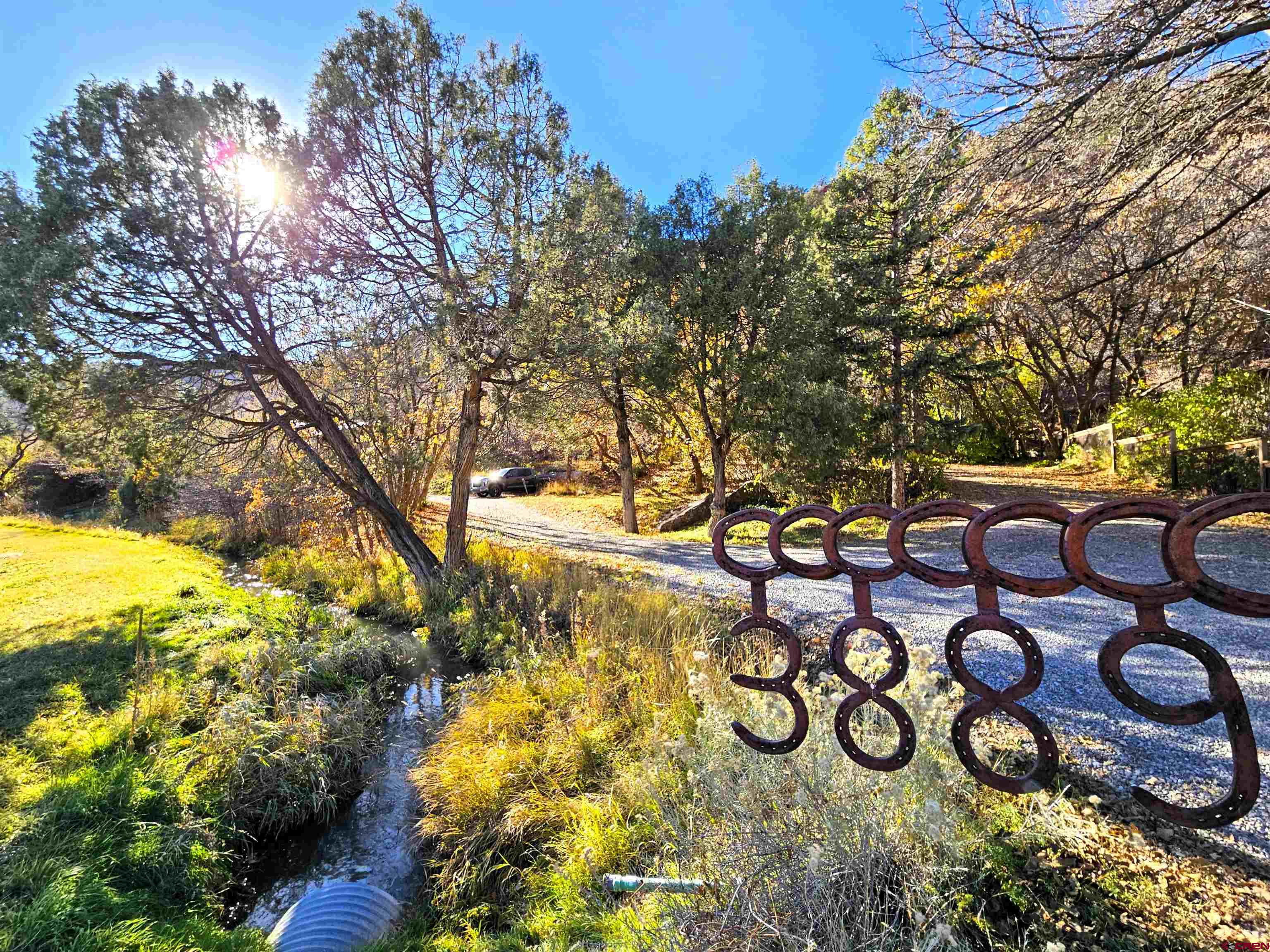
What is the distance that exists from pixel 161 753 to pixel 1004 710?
18.3 feet

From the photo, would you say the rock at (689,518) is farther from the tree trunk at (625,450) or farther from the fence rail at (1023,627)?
the fence rail at (1023,627)

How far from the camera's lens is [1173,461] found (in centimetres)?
976

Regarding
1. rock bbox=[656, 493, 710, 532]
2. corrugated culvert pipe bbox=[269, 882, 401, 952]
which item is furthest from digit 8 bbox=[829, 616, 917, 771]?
rock bbox=[656, 493, 710, 532]

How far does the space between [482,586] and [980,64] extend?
7.66 meters

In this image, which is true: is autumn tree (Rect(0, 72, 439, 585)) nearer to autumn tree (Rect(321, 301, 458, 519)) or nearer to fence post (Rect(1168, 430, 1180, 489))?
autumn tree (Rect(321, 301, 458, 519))

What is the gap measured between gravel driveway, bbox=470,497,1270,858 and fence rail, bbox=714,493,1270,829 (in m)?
1.27

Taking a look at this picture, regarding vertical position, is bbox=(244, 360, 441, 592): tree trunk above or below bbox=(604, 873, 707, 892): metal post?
above

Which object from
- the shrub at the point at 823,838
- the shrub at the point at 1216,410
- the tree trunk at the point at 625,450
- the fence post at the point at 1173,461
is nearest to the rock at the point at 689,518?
the tree trunk at the point at 625,450

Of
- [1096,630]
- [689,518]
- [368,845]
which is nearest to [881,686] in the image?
[368,845]

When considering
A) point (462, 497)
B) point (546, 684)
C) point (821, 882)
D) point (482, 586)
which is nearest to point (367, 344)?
point (462, 497)

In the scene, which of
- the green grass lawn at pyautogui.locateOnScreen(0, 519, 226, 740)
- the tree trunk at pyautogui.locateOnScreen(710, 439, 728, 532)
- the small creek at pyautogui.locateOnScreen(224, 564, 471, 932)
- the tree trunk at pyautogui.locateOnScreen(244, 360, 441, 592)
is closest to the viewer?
the small creek at pyautogui.locateOnScreen(224, 564, 471, 932)

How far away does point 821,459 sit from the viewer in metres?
10.6

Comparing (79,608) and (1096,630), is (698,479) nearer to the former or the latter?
(1096,630)

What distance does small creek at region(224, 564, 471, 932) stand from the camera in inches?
136
